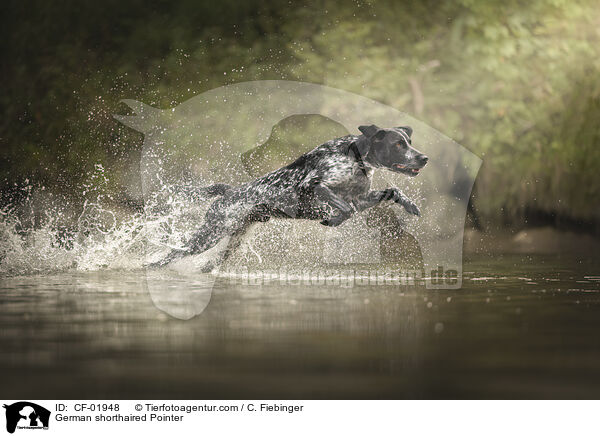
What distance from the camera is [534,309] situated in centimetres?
566

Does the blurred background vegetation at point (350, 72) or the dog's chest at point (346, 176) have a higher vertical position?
the blurred background vegetation at point (350, 72)

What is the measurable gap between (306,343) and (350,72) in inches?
332

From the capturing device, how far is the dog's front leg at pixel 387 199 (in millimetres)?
7258

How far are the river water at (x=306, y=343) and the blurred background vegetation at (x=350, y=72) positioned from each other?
5442mm

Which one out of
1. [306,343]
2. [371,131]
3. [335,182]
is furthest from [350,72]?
[306,343]

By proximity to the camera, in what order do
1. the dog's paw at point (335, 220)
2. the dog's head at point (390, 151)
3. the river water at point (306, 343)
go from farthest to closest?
the dog's head at point (390, 151) < the dog's paw at point (335, 220) < the river water at point (306, 343)

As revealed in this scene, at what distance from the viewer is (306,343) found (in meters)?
4.36

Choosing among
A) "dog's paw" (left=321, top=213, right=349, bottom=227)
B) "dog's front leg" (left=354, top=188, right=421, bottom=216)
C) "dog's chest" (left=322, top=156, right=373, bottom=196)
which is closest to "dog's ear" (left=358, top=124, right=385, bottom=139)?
"dog's chest" (left=322, top=156, right=373, bottom=196)

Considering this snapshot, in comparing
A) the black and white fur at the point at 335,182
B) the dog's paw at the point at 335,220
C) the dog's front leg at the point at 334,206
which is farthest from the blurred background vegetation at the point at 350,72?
the dog's paw at the point at 335,220

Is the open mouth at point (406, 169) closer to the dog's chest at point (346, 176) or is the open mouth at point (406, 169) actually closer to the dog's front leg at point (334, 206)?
the dog's chest at point (346, 176)

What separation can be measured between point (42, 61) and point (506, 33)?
6.78 metres

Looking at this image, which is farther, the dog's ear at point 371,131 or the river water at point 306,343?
the dog's ear at point 371,131

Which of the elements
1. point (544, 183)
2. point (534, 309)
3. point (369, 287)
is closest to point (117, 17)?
point (544, 183)

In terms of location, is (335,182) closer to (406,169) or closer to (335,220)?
(335,220)
